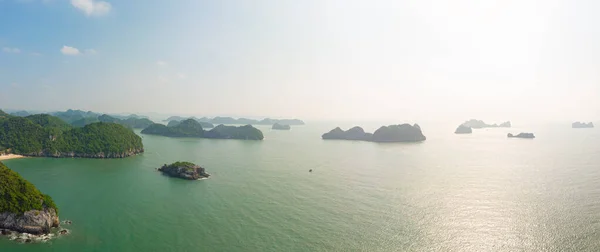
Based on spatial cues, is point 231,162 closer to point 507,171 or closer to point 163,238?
point 163,238

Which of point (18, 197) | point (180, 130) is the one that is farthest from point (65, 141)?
point (180, 130)

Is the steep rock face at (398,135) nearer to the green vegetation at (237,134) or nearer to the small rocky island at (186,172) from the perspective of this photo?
the green vegetation at (237,134)

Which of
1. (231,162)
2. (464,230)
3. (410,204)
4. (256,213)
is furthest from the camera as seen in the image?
(231,162)

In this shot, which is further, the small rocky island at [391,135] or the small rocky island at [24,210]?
the small rocky island at [391,135]

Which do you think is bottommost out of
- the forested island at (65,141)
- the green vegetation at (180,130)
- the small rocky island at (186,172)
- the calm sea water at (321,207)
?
the calm sea water at (321,207)

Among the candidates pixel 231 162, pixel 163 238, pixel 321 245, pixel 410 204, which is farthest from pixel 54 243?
pixel 231 162

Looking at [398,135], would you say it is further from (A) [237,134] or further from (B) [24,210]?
(B) [24,210]

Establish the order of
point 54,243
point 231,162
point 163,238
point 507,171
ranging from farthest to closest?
point 231,162, point 507,171, point 163,238, point 54,243

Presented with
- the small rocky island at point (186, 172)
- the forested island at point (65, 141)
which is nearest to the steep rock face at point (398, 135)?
the small rocky island at point (186, 172)

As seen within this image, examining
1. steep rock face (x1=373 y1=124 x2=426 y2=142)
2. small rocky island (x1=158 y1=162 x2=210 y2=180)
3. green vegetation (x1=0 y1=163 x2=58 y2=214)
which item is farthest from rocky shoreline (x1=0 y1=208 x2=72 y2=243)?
steep rock face (x1=373 y1=124 x2=426 y2=142)
